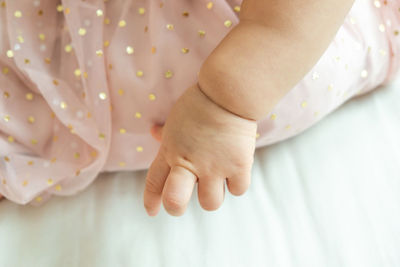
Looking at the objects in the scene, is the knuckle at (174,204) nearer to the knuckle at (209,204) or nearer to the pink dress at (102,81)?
the knuckle at (209,204)

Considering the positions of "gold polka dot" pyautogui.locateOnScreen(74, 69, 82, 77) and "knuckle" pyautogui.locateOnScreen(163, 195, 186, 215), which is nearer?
"knuckle" pyautogui.locateOnScreen(163, 195, 186, 215)

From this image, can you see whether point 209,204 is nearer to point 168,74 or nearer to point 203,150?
point 203,150

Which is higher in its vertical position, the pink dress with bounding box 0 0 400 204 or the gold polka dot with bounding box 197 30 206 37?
the gold polka dot with bounding box 197 30 206 37

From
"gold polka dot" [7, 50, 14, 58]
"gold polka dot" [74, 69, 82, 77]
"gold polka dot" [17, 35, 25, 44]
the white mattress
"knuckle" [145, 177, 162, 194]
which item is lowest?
the white mattress

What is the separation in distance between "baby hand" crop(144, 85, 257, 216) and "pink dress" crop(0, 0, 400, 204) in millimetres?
108

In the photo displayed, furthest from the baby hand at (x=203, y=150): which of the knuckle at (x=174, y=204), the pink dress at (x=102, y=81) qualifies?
the pink dress at (x=102, y=81)

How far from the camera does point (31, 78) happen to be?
20.8 inches

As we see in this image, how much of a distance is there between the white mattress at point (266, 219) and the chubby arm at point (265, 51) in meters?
0.19

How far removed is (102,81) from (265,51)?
211mm

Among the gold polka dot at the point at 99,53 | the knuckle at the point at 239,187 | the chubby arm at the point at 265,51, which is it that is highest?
the chubby arm at the point at 265,51

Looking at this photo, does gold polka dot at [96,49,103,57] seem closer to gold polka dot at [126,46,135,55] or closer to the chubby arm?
gold polka dot at [126,46,135,55]

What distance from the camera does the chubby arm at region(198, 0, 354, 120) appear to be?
41 centimetres

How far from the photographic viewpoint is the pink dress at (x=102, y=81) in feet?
1.73

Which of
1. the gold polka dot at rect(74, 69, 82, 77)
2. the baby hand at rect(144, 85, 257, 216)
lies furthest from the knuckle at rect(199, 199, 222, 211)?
the gold polka dot at rect(74, 69, 82, 77)
